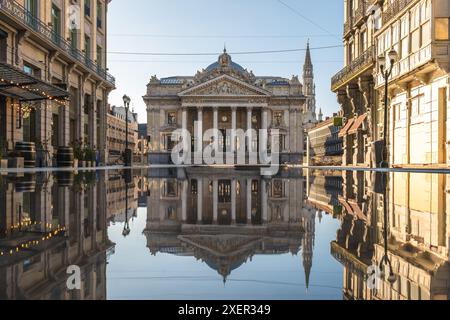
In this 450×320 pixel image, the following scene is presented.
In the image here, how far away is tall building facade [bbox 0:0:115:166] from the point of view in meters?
21.3

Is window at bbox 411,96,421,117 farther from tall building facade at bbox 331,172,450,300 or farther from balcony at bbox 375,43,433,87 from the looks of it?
tall building facade at bbox 331,172,450,300

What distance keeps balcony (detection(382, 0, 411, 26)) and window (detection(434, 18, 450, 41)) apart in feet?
11.6

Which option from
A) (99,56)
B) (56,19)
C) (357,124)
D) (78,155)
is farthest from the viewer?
(99,56)

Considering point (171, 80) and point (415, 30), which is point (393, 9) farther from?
point (171, 80)

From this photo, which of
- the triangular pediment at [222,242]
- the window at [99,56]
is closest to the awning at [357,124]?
the window at [99,56]

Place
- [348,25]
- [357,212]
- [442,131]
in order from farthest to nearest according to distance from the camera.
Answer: [348,25]
[442,131]
[357,212]

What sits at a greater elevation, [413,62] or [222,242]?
[413,62]

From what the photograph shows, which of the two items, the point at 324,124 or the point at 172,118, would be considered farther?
the point at 324,124

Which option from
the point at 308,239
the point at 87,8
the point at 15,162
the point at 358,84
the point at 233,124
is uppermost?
the point at 87,8

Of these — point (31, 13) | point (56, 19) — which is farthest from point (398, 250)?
point (56, 19)

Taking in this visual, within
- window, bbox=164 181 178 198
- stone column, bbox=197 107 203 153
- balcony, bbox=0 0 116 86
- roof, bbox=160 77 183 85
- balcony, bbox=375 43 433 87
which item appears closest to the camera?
window, bbox=164 181 178 198

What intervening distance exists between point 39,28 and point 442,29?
68.8ft

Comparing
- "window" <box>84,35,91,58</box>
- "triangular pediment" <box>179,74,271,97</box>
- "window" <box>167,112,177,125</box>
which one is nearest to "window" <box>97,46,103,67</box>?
"window" <box>84,35,91,58</box>

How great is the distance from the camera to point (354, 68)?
33.2m
